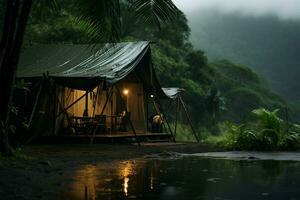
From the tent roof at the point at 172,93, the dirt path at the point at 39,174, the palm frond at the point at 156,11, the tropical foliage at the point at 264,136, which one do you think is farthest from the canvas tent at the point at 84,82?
the palm frond at the point at 156,11

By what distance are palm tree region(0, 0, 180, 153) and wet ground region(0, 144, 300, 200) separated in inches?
59.2

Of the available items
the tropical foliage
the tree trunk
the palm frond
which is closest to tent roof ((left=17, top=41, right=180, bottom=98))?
the tropical foliage

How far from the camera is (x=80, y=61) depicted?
2262cm

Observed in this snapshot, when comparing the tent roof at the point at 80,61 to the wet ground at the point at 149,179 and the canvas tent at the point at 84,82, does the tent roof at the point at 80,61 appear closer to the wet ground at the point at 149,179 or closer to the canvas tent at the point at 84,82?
the canvas tent at the point at 84,82

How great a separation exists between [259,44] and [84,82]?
313 ft

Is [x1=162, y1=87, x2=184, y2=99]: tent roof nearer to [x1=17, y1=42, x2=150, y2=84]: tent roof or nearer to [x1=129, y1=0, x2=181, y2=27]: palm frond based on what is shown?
[x1=17, y1=42, x2=150, y2=84]: tent roof

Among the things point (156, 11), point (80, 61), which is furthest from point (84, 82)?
point (156, 11)

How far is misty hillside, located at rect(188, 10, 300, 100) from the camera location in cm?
9875

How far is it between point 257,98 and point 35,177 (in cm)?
5754

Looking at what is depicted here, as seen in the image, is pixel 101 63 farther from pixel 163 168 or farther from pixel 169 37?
pixel 169 37

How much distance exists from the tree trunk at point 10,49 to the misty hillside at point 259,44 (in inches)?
3349

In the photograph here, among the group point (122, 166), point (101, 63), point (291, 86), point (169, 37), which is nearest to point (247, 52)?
point (291, 86)

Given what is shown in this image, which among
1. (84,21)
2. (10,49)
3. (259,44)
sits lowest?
(10,49)

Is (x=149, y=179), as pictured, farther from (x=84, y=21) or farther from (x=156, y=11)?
(x=84, y=21)
